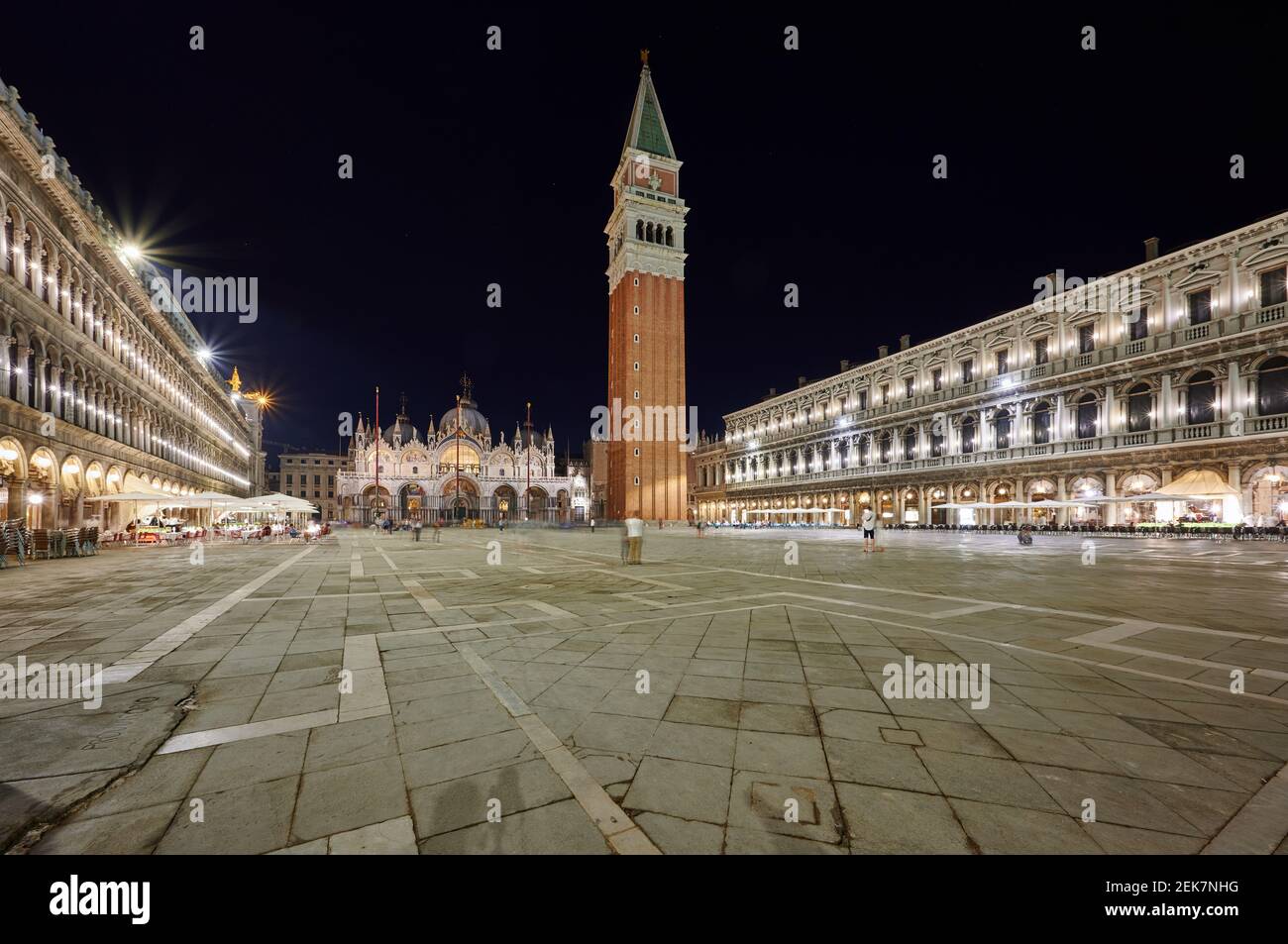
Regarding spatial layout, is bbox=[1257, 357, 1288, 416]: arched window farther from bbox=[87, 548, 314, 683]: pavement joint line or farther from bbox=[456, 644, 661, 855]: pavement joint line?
bbox=[87, 548, 314, 683]: pavement joint line

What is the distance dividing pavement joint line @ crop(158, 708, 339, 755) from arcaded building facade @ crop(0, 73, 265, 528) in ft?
67.4

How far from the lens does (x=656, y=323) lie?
56781 millimetres

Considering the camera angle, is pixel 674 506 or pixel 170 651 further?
pixel 674 506

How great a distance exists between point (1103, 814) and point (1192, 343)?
37023 mm

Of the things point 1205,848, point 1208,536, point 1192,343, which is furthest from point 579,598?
point 1192,343

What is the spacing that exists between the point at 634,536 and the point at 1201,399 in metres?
32.3

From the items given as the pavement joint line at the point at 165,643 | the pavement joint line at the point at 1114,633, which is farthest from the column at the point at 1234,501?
the pavement joint line at the point at 165,643

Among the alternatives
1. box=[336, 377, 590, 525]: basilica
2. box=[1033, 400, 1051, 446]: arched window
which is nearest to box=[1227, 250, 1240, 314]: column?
box=[1033, 400, 1051, 446]: arched window

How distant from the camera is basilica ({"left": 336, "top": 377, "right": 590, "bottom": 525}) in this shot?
8094 cm

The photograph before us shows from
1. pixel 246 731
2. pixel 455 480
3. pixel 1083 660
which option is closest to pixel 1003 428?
pixel 1083 660

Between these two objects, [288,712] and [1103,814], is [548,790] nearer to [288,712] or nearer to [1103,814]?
[288,712]

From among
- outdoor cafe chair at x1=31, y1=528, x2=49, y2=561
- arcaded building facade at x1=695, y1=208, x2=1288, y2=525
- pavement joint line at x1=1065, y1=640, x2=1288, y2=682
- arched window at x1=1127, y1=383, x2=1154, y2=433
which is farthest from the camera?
arched window at x1=1127, y1=383, x2=1154, y2=433

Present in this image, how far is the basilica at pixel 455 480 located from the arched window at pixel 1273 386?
66313 mm
